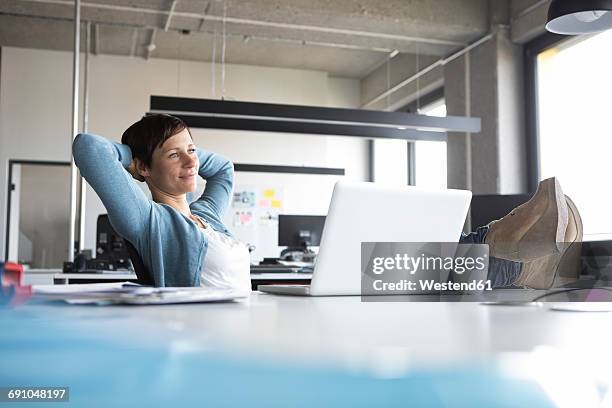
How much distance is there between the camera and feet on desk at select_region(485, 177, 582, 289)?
1.44 metres

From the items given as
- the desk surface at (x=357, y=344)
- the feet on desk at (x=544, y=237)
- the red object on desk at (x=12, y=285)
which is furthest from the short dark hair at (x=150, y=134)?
the desk surface at (x=357, y=344)

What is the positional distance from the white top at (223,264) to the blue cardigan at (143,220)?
83mm

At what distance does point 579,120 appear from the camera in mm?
5840

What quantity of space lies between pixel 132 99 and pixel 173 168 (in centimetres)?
654

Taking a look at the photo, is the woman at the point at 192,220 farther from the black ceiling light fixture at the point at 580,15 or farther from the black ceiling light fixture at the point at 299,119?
the black ceiling light fixture at the point at 580,15

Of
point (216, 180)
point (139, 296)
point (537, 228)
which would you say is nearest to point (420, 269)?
point (537, 228)

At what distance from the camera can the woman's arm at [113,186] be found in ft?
6.05

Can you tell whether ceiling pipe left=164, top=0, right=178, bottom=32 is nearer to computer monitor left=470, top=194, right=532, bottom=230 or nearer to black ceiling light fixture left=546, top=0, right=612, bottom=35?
computer monitor left=470, top=194, right=532, bottom=230

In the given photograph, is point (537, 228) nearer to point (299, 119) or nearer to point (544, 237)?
point (544, 237)

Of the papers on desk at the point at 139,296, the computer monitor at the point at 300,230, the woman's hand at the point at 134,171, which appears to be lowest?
the papers on desk at the point at 139,296

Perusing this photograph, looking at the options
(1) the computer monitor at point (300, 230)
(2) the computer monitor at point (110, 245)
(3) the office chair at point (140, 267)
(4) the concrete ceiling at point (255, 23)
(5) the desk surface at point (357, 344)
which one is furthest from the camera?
(1) the computer monitor at point (300, 230)

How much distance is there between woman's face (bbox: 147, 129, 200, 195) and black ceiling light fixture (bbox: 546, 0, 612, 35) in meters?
2.24

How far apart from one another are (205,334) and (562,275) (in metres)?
1.12

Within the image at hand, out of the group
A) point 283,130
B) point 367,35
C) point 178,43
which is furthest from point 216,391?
point 178,43
